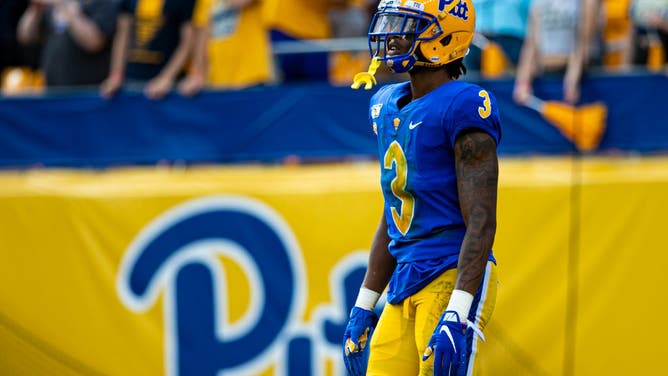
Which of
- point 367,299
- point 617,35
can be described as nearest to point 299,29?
point 617,35

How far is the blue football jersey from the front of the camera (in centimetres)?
397

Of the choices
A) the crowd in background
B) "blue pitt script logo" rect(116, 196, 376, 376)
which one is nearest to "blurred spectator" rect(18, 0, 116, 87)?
the crowd in background

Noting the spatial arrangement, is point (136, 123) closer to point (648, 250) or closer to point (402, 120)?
point (648, 250)

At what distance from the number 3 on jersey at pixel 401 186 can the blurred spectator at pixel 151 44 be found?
14.4ft

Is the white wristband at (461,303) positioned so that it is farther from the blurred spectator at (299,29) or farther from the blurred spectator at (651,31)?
the blurred spectator at (299,29)

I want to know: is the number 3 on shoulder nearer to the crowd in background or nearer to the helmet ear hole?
the helmet ear hole

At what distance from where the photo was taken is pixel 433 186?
160 inches

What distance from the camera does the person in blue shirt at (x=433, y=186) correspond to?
3.94 meters

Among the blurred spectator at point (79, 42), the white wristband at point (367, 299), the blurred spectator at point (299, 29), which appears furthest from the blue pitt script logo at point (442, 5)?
the blurred spectator at point (79, 42)

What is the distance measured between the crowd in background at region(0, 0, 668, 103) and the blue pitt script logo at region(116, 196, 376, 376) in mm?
1248

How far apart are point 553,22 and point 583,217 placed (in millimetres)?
1447

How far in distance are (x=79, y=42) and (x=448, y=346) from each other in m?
5.84

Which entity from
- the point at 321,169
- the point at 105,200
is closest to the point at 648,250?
the point at 321,169

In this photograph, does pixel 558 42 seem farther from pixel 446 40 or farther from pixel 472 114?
pixel 472 114
